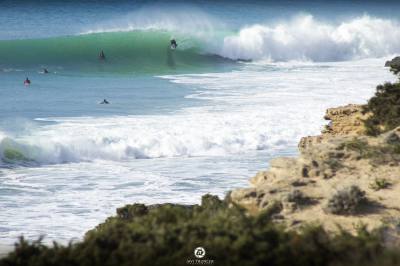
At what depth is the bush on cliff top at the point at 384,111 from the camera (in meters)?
14.1

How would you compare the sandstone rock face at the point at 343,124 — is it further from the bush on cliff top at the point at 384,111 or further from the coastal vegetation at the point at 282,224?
the coastal vegetation at the point at 282,224

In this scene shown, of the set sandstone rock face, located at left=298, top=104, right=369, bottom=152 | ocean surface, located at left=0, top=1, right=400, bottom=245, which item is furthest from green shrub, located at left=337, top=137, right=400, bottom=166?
ocean surface, located at left=0, top=1, right=400, bottom=245

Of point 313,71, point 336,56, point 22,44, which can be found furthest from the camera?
point 336,56

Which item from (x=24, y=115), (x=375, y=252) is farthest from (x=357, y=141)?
(x=24, y=115)

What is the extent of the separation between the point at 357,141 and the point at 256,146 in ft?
39.0

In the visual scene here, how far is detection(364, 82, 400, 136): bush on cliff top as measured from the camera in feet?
46.4

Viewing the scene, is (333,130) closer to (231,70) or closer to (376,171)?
(376,171)

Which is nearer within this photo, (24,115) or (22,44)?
(24,115)

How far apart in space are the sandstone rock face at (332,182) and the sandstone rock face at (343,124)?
1497mm

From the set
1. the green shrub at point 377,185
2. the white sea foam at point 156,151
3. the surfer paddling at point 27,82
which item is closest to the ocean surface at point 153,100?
the white sea foam at point 156,151

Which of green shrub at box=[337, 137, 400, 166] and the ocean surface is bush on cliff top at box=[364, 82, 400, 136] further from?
the ocean surface

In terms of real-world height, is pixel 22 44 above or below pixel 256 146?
above

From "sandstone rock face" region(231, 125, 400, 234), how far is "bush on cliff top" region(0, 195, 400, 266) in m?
1.05

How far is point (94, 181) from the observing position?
64.4ft
